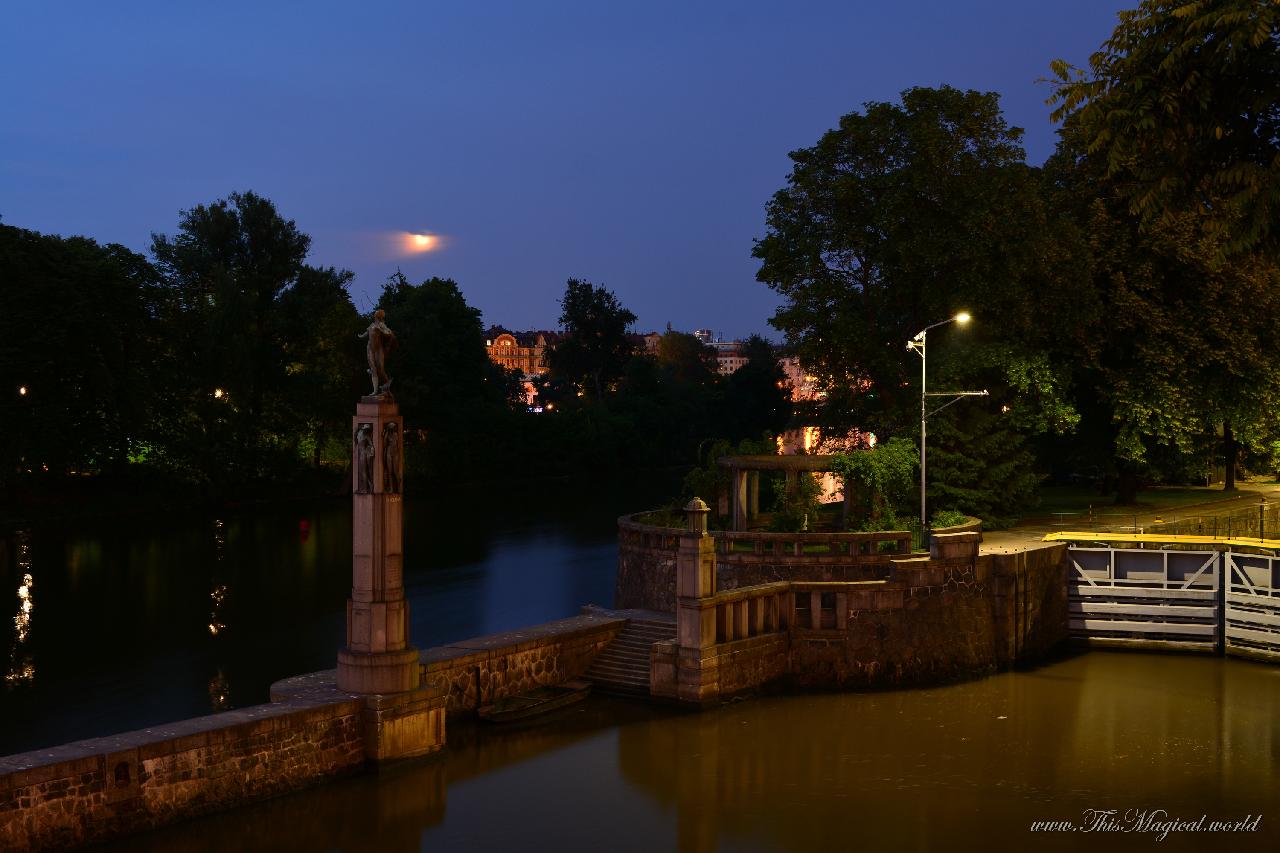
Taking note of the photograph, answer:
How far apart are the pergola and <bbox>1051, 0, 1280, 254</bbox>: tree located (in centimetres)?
1527

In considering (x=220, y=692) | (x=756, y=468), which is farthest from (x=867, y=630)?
(x=220, y=692)

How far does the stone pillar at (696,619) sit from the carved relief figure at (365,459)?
745 centimetres

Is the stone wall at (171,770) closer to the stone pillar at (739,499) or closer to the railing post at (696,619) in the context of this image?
the railing post at (696,619)

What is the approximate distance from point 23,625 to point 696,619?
2281cm

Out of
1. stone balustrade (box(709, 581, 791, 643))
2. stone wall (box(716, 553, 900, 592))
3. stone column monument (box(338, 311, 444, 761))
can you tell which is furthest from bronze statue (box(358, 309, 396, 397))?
stone wall (box(716, 553, 900, 592))

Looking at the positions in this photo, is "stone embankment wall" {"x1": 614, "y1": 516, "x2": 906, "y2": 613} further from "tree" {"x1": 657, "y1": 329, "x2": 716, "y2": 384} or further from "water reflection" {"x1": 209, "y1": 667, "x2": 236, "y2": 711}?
"tree" {"x1": 657, "y1": 329, "x2": 716, "y2": 384}

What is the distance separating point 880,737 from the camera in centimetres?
2489

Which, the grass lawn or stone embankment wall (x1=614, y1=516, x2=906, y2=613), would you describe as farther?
the grass lawn

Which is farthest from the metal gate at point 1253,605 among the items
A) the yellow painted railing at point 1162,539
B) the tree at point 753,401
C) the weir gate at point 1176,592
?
the tree at point 753,401

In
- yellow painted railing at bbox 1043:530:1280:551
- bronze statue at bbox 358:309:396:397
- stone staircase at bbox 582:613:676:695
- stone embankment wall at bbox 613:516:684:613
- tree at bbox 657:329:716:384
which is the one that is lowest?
stone staircase at bbox 582:613:676:695

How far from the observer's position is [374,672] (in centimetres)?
2128

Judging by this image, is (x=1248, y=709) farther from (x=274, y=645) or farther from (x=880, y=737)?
(x=274, y=645)

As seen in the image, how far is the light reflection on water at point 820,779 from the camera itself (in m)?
19.3

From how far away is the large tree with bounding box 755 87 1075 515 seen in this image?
1522 inches
